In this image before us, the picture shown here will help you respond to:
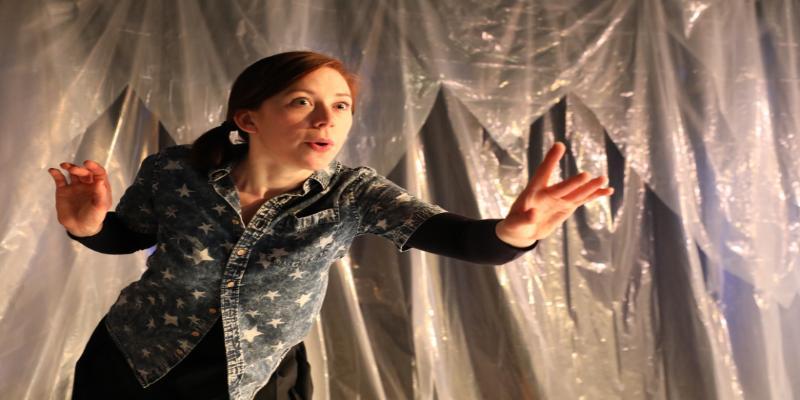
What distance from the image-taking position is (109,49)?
1542 millimetres

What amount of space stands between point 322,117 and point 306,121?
0.07 ft

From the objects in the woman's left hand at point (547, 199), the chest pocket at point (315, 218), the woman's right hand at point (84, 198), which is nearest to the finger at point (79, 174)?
the woman's right hand at point (84, 198)

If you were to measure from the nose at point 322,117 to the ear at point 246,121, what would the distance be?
4.0 inches

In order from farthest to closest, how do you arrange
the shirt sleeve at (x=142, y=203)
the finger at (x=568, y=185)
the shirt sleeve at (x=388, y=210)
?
1. the shirt sleeve at (x=142, y=203)
2. the shirt sleeve at (x=388, y=210)
3. the finger at (x=568, y=185)

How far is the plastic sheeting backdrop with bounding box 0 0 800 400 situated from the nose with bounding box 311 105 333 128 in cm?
73

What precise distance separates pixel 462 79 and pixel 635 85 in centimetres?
47

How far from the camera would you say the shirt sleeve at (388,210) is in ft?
2.88

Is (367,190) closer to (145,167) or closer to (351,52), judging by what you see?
(145,167)

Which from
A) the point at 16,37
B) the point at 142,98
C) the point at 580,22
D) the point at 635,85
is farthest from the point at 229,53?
the point at 635,85

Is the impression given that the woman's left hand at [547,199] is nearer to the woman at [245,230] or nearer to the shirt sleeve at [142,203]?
the woman at [245,230]

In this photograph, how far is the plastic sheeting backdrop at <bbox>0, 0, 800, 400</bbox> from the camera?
159cm

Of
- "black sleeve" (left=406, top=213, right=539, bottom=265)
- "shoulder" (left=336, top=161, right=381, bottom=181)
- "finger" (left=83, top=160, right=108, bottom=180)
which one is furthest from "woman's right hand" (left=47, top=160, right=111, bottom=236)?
"black sleeve" (left=406, top=213, right=539, bottom=265)

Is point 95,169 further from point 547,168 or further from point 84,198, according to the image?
point 547,168

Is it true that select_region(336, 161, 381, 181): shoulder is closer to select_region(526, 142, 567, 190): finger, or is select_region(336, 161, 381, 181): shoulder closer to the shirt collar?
the shirt collar
